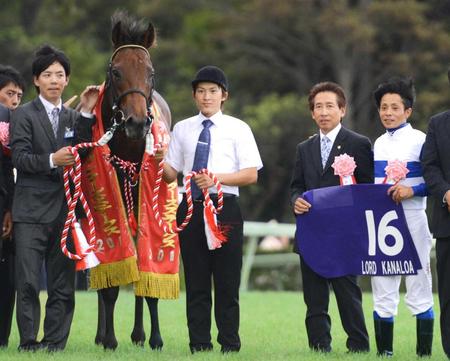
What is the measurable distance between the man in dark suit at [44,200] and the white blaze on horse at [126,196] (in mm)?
274

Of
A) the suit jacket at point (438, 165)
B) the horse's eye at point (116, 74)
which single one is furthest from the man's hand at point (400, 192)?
the horse's eye at point (116, 74)

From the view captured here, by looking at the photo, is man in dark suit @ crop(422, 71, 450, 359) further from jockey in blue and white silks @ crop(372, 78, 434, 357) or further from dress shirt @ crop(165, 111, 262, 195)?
dress shirt @ crop(165, 111, 262, 195)

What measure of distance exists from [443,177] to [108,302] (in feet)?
9.77

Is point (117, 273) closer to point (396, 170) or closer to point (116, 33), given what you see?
point (116, 33)

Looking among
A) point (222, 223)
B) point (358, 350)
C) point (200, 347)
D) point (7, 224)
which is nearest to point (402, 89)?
point (222, 223)

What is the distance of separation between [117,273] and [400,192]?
2378 mm

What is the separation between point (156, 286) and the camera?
9211mm

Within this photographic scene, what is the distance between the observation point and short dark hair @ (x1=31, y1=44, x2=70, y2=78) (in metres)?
8.93

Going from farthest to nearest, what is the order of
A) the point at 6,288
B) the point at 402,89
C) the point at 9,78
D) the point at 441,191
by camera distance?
the point at 9,78 < the point at 6,288 < the point at 402,89 < the point at 441,191

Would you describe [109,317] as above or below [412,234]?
below

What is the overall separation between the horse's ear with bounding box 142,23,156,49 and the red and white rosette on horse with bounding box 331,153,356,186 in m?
1.73

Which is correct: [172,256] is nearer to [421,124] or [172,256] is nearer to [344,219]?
[344,219]

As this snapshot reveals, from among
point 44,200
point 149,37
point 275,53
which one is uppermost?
point 275,53

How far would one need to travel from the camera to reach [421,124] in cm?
2769
